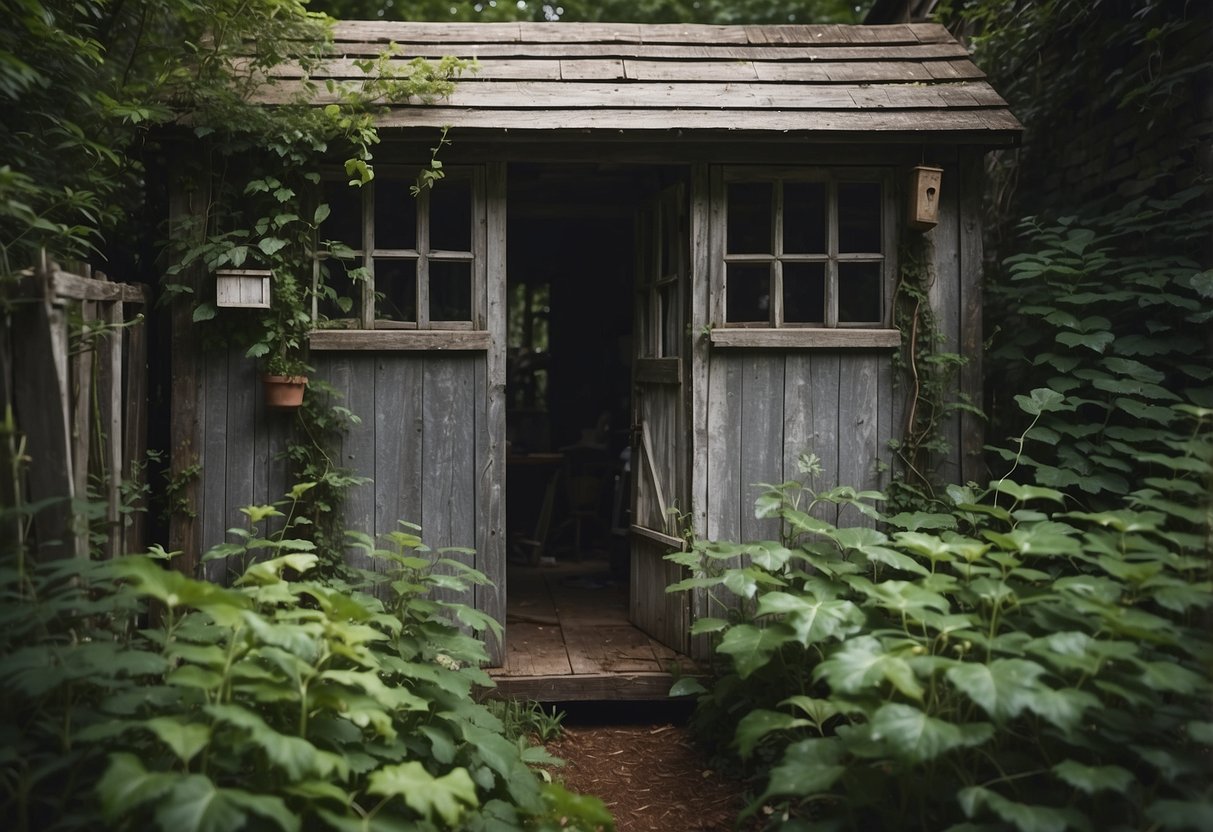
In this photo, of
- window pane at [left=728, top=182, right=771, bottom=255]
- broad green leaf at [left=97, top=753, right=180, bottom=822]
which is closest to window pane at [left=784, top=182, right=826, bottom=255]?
window pane at [left=728, top=182, right=771, bottom=255]

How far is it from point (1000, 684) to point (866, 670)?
1.39 feet

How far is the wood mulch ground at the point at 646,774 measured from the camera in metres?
4.01

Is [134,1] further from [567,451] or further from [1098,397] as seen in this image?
[1098,397]

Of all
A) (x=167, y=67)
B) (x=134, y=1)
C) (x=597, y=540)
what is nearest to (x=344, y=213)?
(x=167, y=67)

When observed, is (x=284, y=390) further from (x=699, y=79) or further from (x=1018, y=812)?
(x=1018, y=812)

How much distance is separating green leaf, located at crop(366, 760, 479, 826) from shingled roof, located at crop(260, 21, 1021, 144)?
127 inches

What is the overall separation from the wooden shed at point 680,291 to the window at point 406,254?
0.01 m

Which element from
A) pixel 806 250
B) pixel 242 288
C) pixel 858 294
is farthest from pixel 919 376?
pixel 242 288

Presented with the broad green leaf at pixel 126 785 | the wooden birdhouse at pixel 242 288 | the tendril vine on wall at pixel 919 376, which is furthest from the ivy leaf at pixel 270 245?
the tendril vine on wall at pixel 919 376

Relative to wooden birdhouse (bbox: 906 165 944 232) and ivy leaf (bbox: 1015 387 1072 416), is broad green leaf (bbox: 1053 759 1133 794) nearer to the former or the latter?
ivy leaf (bbox: 1015 387 1072 416)

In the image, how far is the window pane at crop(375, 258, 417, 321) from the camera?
4.91 meters

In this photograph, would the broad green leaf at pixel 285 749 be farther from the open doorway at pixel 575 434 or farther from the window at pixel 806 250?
the window at pixel 806 250

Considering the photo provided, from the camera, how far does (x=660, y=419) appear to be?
17.9 feet

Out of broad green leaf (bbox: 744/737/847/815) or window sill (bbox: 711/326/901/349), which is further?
window sill (bbox: 711/326/901/349)
